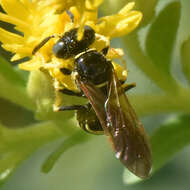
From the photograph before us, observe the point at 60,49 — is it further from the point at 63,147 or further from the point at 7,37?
the point at 63,147

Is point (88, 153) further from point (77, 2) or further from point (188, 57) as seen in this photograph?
Answer: point (77, 2)

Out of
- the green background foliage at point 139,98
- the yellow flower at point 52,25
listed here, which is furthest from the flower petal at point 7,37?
the green background foliage at point 139,98

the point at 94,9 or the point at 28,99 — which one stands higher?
the point at 94,9

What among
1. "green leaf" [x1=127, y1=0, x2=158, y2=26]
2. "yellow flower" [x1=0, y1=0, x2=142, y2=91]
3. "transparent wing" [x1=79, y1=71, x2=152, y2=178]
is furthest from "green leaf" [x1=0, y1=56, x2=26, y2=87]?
"green leaf" [x1=127, y1=0, x2=158, y2=26]

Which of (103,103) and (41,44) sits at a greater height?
(41,44)

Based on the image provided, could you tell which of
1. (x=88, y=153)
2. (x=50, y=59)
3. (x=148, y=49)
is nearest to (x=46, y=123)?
(x=50, y=59)

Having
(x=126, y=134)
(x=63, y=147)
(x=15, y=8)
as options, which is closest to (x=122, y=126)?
(x=126, y=134)

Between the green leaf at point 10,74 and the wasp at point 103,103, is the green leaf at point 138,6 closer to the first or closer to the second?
the wasp at point 103,103
